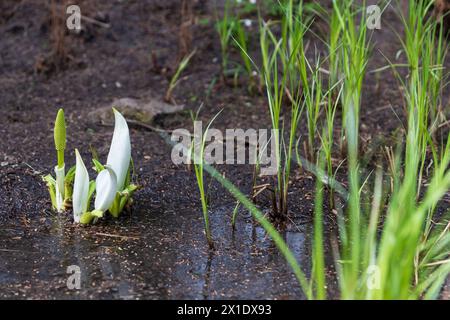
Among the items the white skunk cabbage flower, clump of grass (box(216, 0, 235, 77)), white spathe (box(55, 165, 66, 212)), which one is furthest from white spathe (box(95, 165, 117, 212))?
clump of grass (box(216, 0, 235, 77))

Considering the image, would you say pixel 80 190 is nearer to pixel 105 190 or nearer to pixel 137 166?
pixel 105 190

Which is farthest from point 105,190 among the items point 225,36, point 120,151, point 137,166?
point 225,36

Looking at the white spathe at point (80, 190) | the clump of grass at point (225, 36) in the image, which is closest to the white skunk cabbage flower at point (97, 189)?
the white spathe at point (80, 190)

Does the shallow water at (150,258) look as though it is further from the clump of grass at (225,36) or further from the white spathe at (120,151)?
the clump of grass at (225,36)

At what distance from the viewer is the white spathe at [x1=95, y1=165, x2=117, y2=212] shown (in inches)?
97.3

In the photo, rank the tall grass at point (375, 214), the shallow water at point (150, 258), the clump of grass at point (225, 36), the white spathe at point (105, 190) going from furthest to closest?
1. the clump of grass at point (225, 36)
2. the white spathe at point (105, 190)
3. the shallow water at point (150, 258)
4. the tall grass at point (375, 214)

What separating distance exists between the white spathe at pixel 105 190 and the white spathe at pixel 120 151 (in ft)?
0.14

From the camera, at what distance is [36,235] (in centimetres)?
253

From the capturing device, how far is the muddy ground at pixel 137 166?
7.36ft

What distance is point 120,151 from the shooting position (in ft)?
8.32
